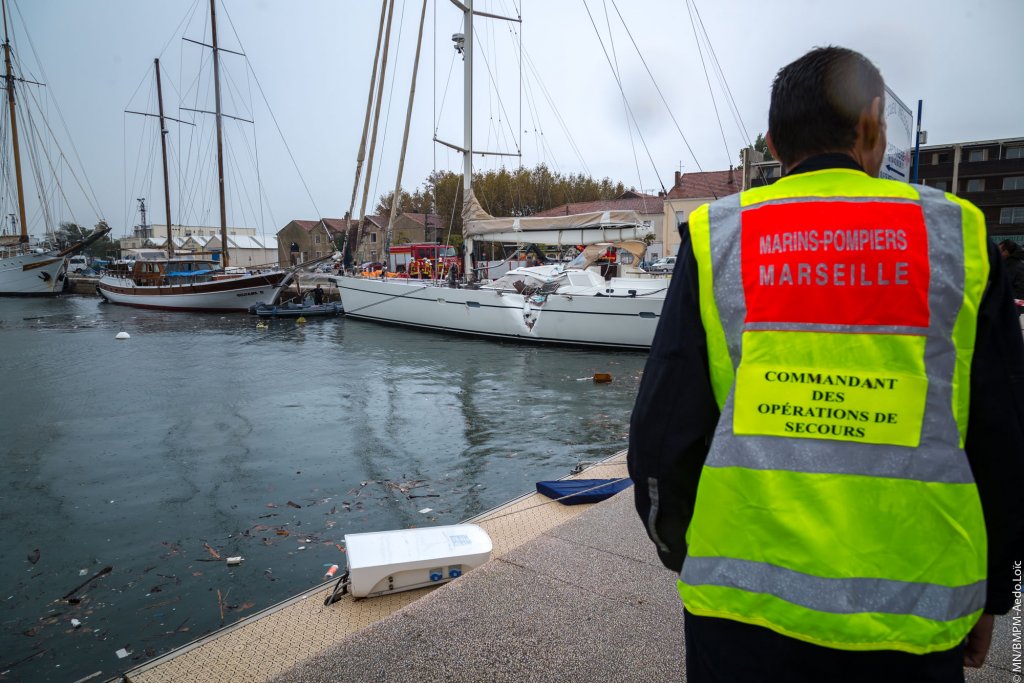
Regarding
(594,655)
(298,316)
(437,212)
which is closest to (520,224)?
(298,316)

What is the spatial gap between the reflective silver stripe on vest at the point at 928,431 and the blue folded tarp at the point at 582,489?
381 cm

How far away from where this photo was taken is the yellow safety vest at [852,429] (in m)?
1.05

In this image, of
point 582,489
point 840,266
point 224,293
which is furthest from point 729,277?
point 224,293

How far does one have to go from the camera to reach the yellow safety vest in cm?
105

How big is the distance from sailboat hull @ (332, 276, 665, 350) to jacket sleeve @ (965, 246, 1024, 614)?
55.1 feet

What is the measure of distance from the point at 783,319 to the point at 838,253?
143 millimetres

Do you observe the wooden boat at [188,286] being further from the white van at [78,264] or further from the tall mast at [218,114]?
the white van at [78,264]

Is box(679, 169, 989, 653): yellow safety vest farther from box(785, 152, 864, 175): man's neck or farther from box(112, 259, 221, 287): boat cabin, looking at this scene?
box(112, 259, 221, 287): boat cabin

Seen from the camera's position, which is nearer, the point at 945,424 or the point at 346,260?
the point at 945,424

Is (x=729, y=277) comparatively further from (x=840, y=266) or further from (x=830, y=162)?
(x=830, y=162)

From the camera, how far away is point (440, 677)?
2.36 m

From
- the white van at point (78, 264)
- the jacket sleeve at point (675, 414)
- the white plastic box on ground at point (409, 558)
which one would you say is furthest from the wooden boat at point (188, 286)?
the jacket sleeve at point (675, 414)

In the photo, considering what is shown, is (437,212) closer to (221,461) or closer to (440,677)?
(221,461)

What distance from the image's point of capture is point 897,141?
4.24 m
